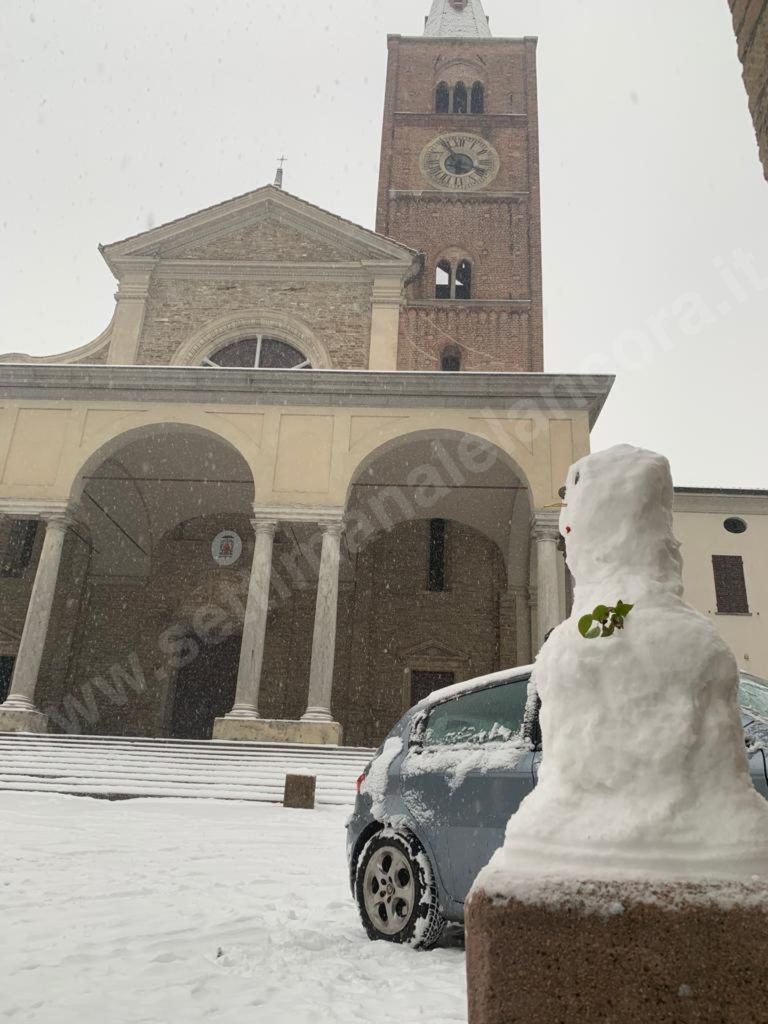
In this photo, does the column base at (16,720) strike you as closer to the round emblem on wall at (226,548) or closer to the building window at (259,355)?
the round emblem on wall at (226,548)

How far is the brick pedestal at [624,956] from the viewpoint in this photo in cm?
139

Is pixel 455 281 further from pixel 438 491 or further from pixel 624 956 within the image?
pixel 624 956

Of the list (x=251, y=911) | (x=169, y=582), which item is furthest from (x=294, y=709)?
(x=251, y=911)

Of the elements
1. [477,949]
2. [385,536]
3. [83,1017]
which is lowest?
[83,1017]

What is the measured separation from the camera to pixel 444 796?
3.84m

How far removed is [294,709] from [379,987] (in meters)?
14.8

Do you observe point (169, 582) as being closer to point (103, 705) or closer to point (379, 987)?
point (103, 705)

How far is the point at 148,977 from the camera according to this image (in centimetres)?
314

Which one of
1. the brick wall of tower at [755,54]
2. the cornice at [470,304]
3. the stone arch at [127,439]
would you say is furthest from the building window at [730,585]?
the brick wall of tower at [755,54]

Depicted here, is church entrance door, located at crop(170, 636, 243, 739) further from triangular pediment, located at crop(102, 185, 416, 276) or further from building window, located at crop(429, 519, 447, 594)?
triangular pediment, located at crop(102, 185, 416, 276)

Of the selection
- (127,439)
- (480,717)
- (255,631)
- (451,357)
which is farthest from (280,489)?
(480,717)

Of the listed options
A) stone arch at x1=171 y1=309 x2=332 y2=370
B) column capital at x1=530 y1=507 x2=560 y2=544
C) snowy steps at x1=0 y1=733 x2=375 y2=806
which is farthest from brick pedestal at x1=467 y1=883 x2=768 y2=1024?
stone arch at x1=171 y1=309 x2=332 y2=370

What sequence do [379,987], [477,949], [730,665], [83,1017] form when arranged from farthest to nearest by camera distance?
1. [379,987]
2. [83,1017]
3. [730,665]
4. [477,949]

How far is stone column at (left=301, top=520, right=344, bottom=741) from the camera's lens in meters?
13.1
